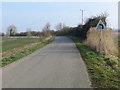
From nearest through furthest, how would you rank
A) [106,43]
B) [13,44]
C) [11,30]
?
[106,43] < [13,44] < [11,30]

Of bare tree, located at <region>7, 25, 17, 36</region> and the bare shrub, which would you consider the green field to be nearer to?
the bare shrub

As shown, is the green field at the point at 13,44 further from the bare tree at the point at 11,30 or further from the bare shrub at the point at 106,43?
the bare tree at the point at 11,30

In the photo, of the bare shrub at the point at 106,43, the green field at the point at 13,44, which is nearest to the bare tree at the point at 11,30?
the green field at the point at 13,44

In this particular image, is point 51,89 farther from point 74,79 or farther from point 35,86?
point 74,79

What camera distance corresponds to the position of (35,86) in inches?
310

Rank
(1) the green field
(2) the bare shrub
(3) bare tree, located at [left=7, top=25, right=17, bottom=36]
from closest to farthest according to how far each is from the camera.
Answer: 1. (2) the bare shrub
2. (1) the green field
3. (3) bare tree, located at [left=7, top=25, right=17, bottom=36]

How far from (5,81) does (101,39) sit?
1513cm

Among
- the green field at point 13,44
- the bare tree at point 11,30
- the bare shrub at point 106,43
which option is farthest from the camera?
the bare tree at point 11,30

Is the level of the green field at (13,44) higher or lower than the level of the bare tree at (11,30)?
lower

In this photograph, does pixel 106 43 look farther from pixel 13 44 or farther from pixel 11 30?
pixel 11 30

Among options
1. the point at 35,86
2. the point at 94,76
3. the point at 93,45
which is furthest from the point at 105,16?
the point at 35,86

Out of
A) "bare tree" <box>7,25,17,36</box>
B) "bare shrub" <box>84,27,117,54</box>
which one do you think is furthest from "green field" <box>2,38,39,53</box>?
"bare tree" <box>7,25,17,36</box>

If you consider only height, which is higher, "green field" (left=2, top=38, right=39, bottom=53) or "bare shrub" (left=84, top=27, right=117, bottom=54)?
"bare shrub" (left=84, top=27, right=117, bottom=54)

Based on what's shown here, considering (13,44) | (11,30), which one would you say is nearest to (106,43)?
(13,44)
